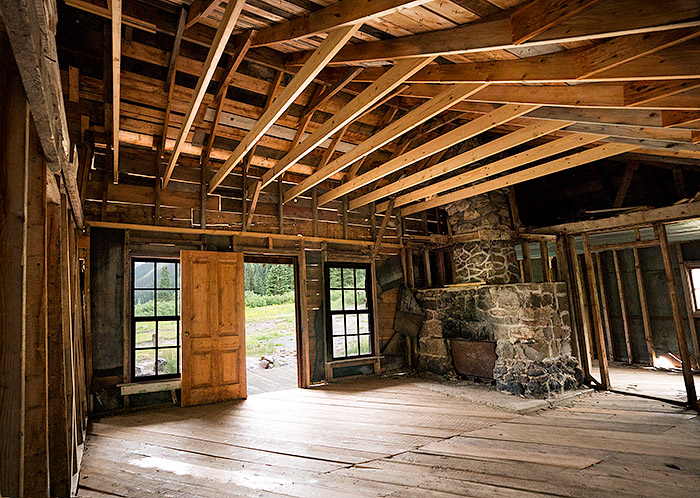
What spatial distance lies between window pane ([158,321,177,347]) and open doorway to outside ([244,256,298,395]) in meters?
1.68

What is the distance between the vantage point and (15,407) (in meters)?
1.51

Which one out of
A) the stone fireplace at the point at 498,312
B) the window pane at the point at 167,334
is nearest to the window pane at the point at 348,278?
the stone fireplace at the point at 498,312

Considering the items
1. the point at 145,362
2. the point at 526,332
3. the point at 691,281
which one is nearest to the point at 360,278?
the point at 526,332

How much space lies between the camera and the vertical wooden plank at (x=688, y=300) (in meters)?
7.66

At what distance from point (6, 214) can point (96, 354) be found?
4.49 m

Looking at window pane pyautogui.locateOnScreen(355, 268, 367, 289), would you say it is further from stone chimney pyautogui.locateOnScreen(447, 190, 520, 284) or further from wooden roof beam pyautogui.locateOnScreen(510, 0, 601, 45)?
wooden roof beam pyautogui.locateOnScreen(510, 0, 601, 45)

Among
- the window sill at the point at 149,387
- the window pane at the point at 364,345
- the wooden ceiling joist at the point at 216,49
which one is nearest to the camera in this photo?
the wooden ceiling joist at the point at 216,49

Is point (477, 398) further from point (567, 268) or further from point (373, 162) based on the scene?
point (373, 162)

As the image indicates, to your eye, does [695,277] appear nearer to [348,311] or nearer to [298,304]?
[348,311]

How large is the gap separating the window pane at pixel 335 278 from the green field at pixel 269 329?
4.91 meters

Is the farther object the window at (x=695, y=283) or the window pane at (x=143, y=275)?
the window at (x=695, y=283)

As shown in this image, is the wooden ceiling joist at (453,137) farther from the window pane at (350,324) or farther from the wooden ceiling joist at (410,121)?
the window pane at (350,324)

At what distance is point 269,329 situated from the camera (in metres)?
12.9

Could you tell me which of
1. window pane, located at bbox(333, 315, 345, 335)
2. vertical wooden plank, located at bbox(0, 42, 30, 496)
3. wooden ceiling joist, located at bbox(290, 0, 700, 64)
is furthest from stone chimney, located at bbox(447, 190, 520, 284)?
vertical wooden plank, located at bbox(0, 42, 30, 496)
